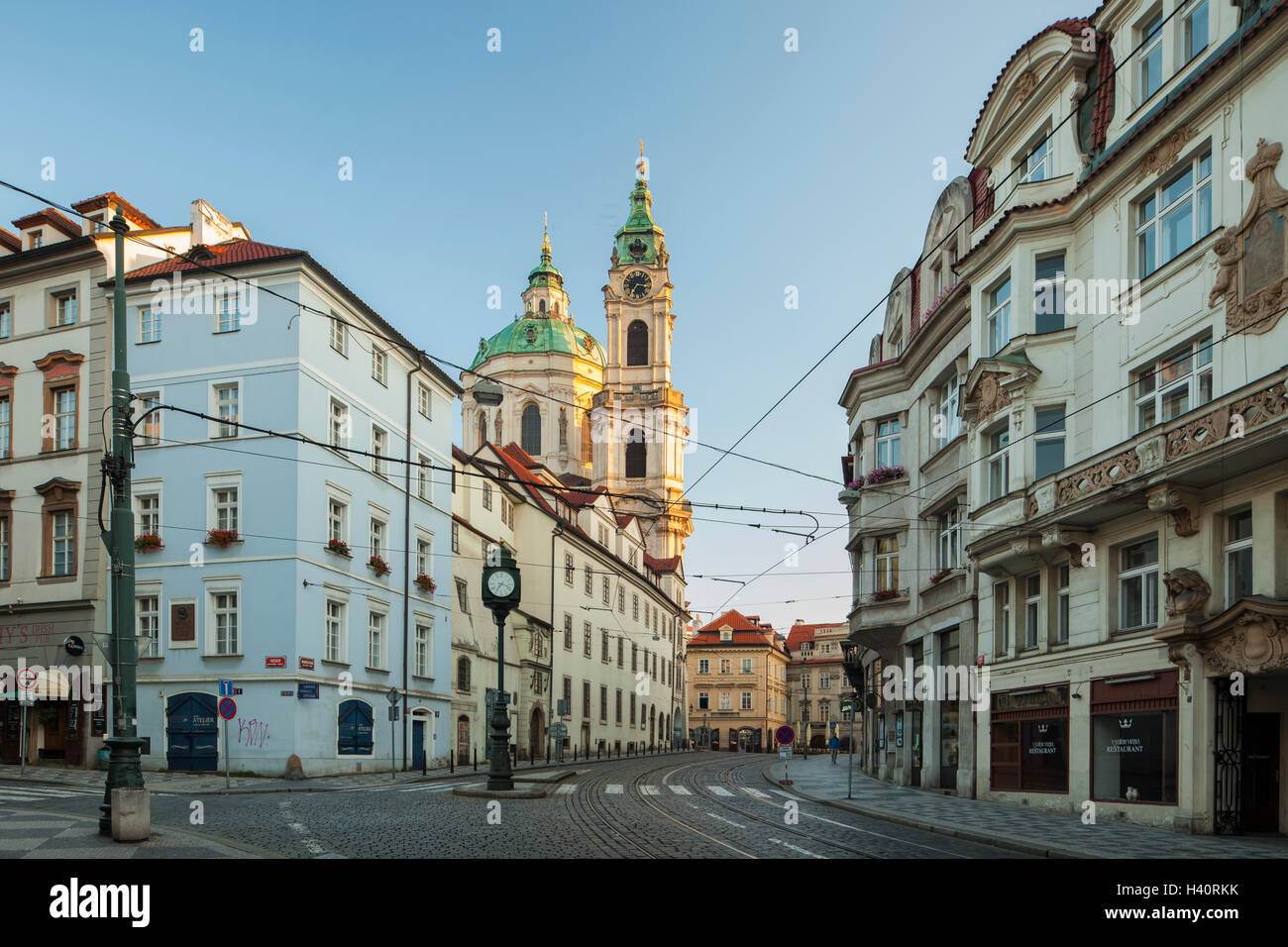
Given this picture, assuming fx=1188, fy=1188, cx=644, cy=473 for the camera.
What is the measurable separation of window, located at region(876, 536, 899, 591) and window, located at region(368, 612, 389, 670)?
16320 millimetres

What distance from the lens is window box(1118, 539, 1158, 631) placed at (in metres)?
20.8

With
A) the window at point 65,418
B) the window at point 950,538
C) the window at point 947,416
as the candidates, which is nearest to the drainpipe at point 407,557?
the window at point 65,418

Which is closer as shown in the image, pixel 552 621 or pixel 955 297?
pixel 955 297

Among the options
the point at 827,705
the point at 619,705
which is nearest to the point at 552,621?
the point at 619,705

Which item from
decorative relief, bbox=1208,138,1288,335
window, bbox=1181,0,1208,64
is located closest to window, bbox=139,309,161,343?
window, bbox=1181,0,1208,64

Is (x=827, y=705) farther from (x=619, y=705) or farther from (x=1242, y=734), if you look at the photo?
(x=1242, y=734)

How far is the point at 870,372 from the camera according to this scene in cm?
3525

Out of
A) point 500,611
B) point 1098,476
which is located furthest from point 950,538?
point 500,611

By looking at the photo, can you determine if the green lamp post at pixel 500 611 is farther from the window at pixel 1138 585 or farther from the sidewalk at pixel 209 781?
the window at pixel 1138 585

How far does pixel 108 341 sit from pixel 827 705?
314 feet

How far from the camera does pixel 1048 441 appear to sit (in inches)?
942

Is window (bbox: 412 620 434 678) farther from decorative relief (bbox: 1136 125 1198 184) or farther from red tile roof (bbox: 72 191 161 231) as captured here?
decorative relief (bbox: 1136 125 1198 184)

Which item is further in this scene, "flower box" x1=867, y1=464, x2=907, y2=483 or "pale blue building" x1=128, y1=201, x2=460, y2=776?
"pale blue building" x1=128, y1=201, x2=460, y2=776
